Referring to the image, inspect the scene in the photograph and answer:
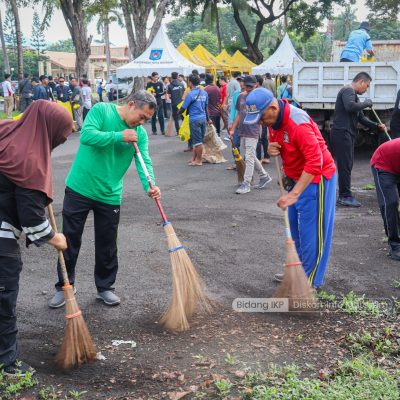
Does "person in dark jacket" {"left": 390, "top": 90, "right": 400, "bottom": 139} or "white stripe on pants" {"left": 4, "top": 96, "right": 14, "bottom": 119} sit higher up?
"person in dark jacket" {"left": 390, "top": 90, "right": 400, "bottom": 139}

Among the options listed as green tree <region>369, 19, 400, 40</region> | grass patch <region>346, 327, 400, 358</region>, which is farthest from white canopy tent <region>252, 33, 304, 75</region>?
green tree <region>369, 19, 400, 40</region>

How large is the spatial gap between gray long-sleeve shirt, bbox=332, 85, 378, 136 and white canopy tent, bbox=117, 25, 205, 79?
14256 millimetres

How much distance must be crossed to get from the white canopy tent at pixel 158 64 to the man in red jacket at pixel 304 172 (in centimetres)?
1789

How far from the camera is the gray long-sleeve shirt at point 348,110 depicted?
8.53 m

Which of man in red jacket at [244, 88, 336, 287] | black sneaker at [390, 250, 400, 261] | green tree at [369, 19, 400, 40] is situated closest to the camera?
man in red jacket at [244, 88, 336, 287]

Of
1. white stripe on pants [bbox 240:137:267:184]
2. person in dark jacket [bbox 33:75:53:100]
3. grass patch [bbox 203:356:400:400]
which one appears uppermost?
person in dark jacket [bbox 33:75:53:100]

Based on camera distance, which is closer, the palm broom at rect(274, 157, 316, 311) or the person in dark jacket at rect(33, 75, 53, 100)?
the palm broom at rect(274, 157, 316, 311)

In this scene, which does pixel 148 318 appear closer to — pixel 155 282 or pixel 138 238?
pixel 155 282

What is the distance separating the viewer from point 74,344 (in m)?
4.12

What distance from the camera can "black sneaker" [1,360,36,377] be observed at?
388 cm

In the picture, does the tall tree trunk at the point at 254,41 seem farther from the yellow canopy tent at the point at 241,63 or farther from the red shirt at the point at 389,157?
the red shirt at the point at 389,157

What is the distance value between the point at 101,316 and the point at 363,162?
9.56 m

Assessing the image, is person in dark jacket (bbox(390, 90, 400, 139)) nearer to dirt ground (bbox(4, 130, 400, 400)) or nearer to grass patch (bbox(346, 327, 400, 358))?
dirt ground (bbox(4, 130, 400, 400))

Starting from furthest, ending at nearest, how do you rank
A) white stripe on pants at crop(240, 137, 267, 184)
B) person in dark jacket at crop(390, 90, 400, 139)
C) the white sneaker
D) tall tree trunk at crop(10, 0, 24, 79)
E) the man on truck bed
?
tall tree trunk at crop(10, 0, 24, 79) < the man on truck bed < the white sneaker < white stripe on pants at crop(240, 137, 267, 184) < person in dark jacket at crop(390, 90, 400, 139)
